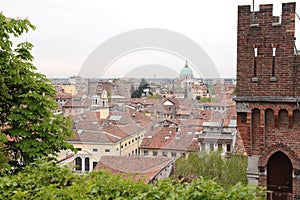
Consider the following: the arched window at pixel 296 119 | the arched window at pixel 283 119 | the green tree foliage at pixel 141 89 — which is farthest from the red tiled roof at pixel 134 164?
the arched window at pixel 296 119

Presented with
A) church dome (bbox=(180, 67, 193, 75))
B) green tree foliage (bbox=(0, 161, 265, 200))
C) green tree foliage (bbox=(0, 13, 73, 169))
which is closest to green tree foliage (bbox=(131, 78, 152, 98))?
church dome (bbox=(180, 67, 193, 75))

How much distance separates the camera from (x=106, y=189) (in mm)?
3965

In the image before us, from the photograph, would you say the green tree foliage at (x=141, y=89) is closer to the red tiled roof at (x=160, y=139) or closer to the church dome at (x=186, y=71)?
the church dome at (x=186, y=71)

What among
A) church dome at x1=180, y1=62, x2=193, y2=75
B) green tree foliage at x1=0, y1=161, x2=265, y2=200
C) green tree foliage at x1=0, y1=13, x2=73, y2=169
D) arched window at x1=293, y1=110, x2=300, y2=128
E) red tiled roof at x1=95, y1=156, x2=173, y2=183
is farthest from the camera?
red tiled roof at x1=95, y1=156, x2=173, y2=183

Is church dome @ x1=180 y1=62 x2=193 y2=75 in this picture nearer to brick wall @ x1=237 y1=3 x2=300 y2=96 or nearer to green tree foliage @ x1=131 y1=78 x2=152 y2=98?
green tree foliage @ x1=131 y1=78 x2=152 y2=98

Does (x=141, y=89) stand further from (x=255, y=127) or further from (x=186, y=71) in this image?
(x=255, y=127)

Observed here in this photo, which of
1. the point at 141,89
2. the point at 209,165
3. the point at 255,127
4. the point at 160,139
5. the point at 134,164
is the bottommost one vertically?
the point at 209,165

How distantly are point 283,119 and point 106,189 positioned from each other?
4.04 metres

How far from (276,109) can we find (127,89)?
13.1ft

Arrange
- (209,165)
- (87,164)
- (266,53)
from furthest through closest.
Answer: (209,165), (87,164), (266,53)

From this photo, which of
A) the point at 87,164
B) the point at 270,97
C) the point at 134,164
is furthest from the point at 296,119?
the point at 87,164

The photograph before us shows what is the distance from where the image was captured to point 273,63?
20.6 ft

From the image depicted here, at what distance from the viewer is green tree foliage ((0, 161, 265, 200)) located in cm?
348

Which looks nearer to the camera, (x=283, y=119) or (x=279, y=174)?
(x=283, y=119)
